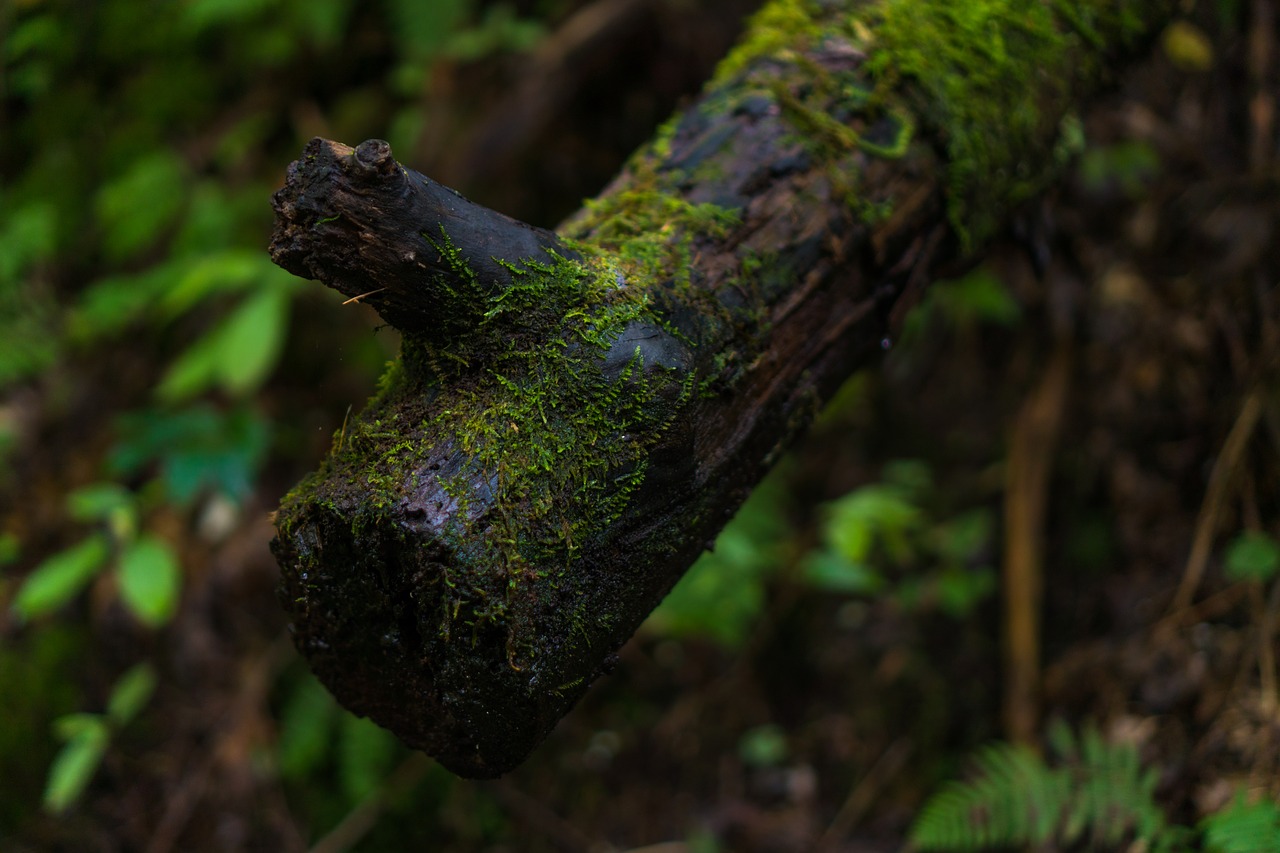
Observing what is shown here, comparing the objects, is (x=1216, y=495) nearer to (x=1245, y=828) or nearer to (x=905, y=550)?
(x=905, y=550)

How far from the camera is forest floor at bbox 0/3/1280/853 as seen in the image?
245 cm

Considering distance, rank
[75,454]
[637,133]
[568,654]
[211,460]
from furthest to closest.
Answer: [75,454]
[637,133]
[211,460]
[568,654]

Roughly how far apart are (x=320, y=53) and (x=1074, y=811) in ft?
13.7

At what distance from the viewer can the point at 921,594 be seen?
3.09m

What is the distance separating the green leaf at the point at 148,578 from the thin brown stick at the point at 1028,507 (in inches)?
105

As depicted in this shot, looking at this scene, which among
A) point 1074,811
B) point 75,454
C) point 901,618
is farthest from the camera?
point 75,454

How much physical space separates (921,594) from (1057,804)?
3.70ft

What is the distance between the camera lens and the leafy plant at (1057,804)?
1.88m

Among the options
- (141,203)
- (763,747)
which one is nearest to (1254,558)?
(763,747)

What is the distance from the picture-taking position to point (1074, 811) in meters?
1.97

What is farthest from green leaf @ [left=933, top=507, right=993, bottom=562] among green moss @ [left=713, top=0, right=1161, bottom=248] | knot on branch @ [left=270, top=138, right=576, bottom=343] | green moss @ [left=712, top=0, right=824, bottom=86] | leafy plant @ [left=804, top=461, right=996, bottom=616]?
knot on branch @ [left=270, top=138, right=576, bottom=343]

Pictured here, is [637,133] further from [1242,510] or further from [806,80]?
[1242,510]

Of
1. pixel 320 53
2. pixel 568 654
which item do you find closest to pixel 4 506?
pixel 320 53

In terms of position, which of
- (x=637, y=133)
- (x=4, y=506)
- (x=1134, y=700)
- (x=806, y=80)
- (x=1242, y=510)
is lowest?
(x=4, y=506)
